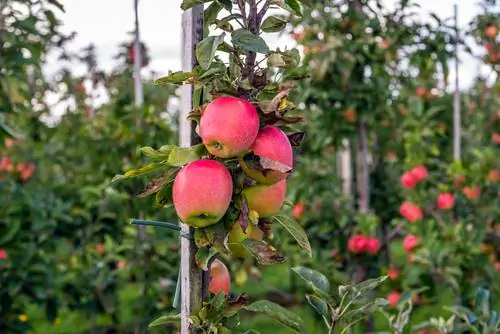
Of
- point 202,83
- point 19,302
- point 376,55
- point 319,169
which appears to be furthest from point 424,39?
point 202,83

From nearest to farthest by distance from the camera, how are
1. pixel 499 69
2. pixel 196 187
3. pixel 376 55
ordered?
1. pixel 196 187
2. pixel 376 55
3. pixel 499 69

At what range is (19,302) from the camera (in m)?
2.60

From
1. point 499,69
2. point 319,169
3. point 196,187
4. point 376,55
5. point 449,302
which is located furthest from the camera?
point 449,302

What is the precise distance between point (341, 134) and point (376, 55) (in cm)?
35

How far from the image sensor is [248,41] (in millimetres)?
782

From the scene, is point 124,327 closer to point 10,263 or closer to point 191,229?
point 10,263

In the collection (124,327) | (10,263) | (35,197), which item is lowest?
(124,327)

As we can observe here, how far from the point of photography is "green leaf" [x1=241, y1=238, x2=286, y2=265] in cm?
81

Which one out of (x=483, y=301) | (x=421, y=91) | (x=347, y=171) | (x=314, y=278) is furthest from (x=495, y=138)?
(x=314, y=278)

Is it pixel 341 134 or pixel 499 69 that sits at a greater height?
pixel 499 69

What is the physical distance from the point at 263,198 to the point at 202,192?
9 cm

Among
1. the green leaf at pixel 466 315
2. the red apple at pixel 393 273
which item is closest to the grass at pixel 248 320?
the red apple at pixel 393 273

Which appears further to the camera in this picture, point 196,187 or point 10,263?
point 10,263

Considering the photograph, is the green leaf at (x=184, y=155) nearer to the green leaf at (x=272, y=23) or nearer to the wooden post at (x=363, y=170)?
the green leaf at (x=272, y=23)
